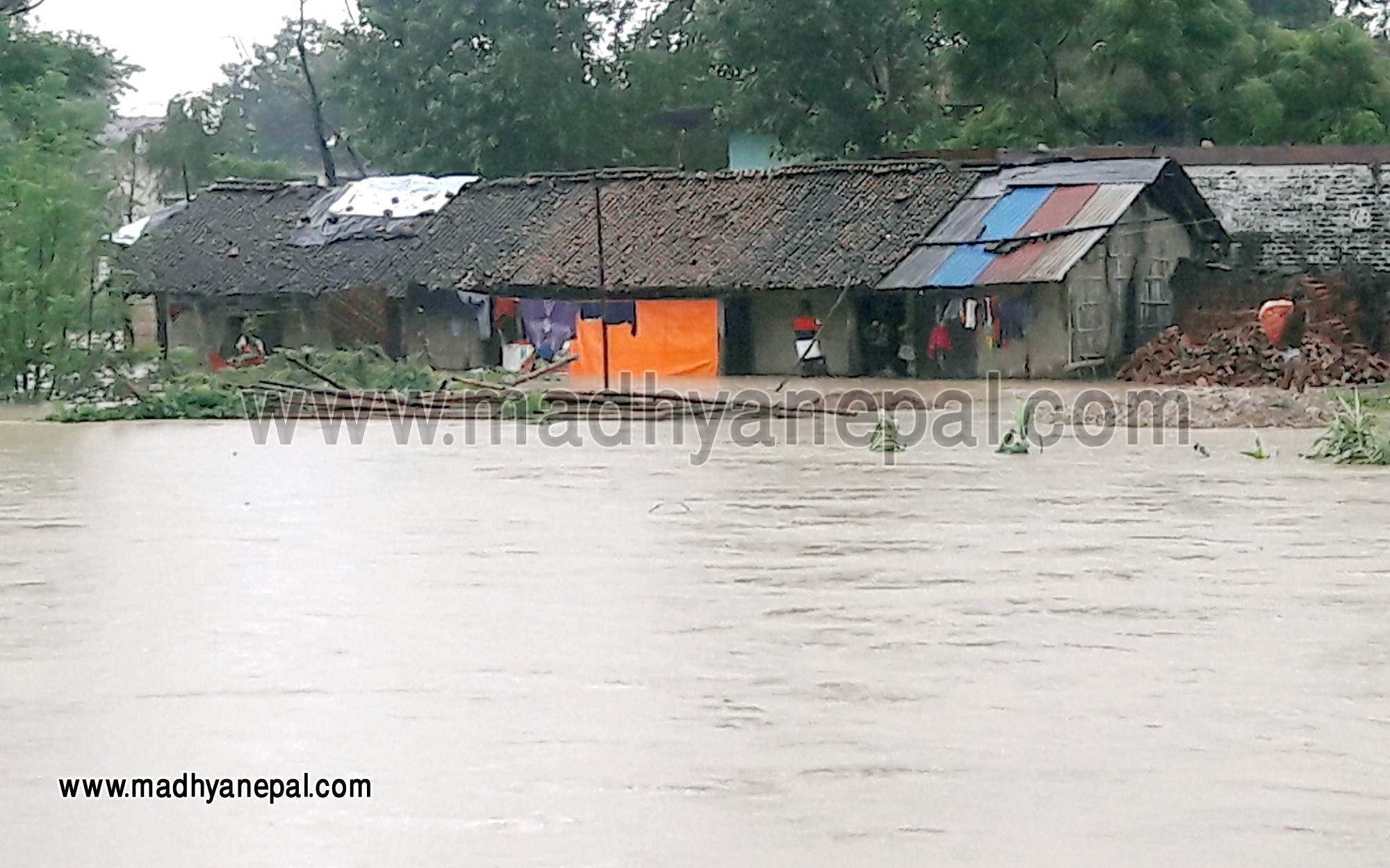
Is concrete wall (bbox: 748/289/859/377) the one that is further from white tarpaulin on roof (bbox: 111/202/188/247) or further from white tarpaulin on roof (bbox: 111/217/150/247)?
white tarpaulin on roof (bbox: 111/217/150/247)

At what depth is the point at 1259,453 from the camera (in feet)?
56.5

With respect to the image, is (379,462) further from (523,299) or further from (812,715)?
(523,299)

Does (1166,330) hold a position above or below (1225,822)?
Answer: above

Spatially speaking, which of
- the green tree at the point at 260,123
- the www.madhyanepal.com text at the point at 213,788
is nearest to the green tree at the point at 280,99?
the green tree at the point at 260,123

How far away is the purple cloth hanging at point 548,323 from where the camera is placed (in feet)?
103

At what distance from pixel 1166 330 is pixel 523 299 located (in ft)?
33.2

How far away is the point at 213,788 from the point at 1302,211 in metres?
24.5

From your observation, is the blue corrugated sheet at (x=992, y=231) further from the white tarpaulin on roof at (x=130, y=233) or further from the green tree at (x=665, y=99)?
the white tarpaulin on roof at (x=130, y=233)

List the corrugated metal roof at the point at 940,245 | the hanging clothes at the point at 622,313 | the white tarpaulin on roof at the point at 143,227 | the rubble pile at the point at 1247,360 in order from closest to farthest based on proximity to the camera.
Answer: the rubble pile at the point at 1247,360, the corrugated metal roof at the point at 940,245, the hanging clothes at the point at 622,313, the white tarpaulin on roof at the point at 143,227

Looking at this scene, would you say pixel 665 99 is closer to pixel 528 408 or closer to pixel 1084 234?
pixel 1084 234

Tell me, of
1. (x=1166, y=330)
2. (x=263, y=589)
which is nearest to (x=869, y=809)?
(x=263, y=589)

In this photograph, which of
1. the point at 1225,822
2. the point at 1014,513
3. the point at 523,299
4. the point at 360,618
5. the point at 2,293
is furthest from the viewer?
the point at 523,299

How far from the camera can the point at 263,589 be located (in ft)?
35.2

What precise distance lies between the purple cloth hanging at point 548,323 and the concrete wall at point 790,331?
304cm
